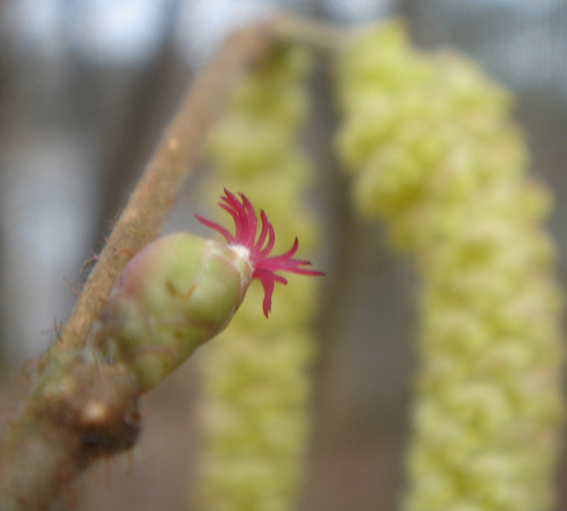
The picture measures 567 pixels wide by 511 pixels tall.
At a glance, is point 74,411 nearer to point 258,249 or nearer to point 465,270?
point 258,249

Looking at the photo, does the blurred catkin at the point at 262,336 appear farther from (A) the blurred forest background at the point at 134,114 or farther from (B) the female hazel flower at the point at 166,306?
(B) the female hazel flower at the point at 166,306

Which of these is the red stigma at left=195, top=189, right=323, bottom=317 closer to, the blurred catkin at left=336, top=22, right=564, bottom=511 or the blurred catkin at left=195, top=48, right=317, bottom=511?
the blurred catkin at left=336, top=22, right=564, bottom=511

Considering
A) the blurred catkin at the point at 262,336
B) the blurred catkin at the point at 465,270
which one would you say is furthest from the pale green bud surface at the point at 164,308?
the blurred catkin at the point at 262,336

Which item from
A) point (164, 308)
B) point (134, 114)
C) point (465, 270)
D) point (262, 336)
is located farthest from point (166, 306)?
point (134, 114)

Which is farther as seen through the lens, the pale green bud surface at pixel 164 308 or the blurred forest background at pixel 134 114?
the blurred forest background at pixel 134 114

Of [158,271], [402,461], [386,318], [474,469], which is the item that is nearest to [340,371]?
[386,318]

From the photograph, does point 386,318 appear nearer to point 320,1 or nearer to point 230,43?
point 320,1

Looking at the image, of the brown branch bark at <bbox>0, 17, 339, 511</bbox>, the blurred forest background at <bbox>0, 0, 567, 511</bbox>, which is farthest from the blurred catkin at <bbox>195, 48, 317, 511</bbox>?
the brown branch bark at <bbox>0, 17, 339, 511</bbox>
